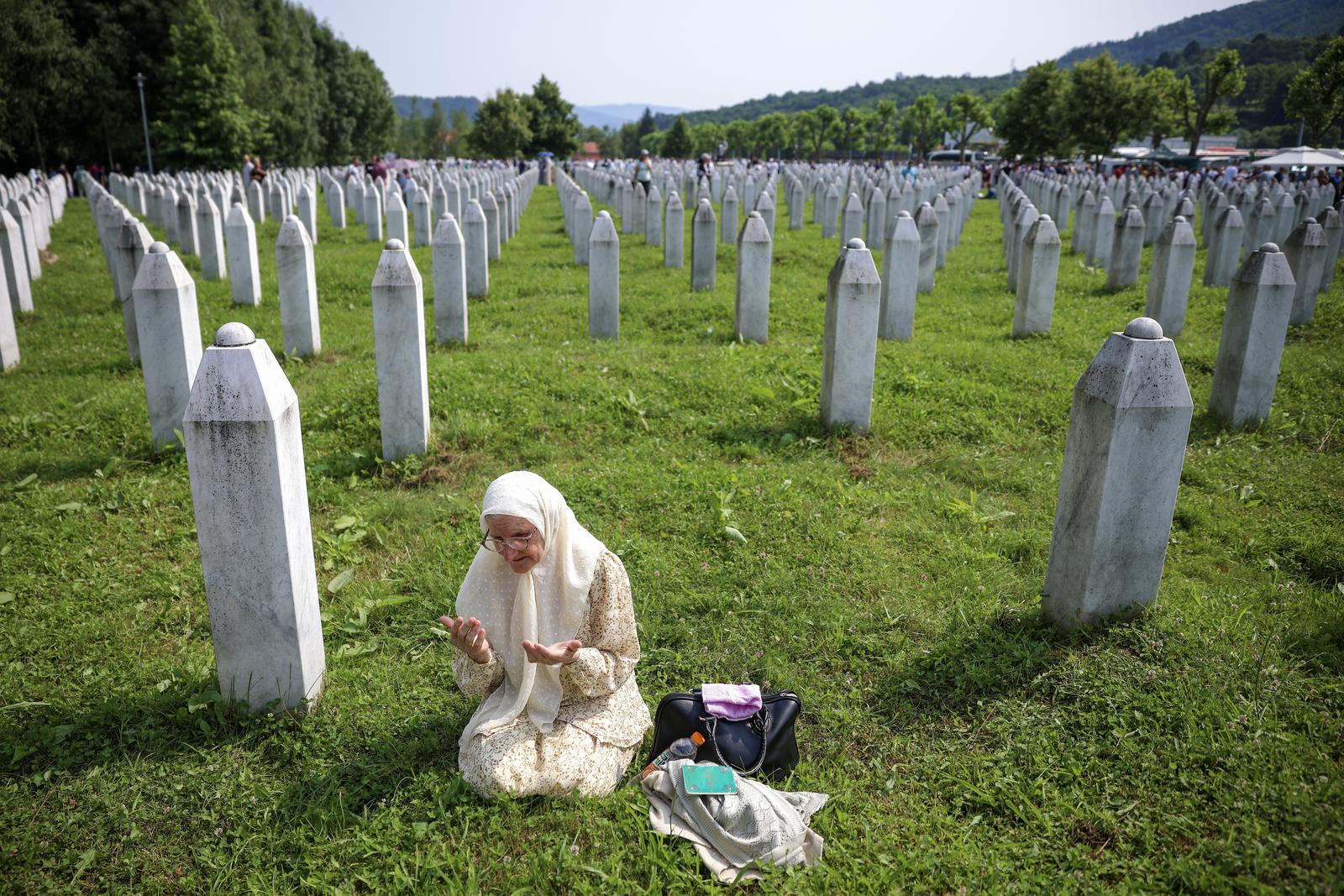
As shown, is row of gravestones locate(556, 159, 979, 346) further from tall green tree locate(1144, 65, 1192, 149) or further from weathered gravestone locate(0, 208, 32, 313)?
tall green tree locate(1144, 65, 1192, 149)

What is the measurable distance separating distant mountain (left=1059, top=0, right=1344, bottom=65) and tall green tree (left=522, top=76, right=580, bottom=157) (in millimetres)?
103442

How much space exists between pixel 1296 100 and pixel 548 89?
152ft

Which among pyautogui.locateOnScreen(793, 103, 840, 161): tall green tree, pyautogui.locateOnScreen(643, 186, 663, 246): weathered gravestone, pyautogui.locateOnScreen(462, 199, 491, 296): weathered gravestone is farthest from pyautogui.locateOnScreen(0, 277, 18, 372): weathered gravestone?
pyautogui.locateOnScreen(793, 103, 840, 161): tall green tree

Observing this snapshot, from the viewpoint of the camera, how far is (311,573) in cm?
365

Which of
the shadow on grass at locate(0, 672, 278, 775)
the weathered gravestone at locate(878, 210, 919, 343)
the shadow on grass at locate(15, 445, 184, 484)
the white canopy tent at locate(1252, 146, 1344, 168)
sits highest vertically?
the white canopy tent at locate(1252, 146, 1344, 168)

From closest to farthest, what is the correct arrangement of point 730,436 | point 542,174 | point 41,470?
point 41,470, point 730,436, point 542,174

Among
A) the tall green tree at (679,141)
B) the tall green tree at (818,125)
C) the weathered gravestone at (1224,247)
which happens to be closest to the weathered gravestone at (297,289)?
the weathered gravestone at (1224,247)

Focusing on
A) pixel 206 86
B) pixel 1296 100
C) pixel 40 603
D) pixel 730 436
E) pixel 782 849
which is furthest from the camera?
pixel 1296 100

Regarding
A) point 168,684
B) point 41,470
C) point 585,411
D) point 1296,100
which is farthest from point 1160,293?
point 1296,100

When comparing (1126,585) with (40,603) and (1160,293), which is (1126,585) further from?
(1160,293)

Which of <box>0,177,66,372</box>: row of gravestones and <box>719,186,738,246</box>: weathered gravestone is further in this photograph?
<box>719,186,738,246</box>: weathered gravestone

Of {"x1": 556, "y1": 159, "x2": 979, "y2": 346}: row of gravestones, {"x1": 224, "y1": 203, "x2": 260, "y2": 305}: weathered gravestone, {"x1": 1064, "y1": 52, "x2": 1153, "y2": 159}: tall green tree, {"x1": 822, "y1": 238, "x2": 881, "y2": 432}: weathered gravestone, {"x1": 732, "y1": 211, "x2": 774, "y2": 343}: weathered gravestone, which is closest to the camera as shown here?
{"x1": 822, "y1": 238, "x2": 881, "y2": 432}: weathered gravestone

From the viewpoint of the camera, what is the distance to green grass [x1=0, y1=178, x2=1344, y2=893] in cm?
288

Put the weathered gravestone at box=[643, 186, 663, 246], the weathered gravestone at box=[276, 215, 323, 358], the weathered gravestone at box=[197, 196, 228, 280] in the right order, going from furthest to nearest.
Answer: the weathered gravestone at box=[643, 186, 663, 246]
the weathered gravestone at box=[197, 196, 228, 280]
the weathered gravestone at box=[276, 215, 323, 358]
